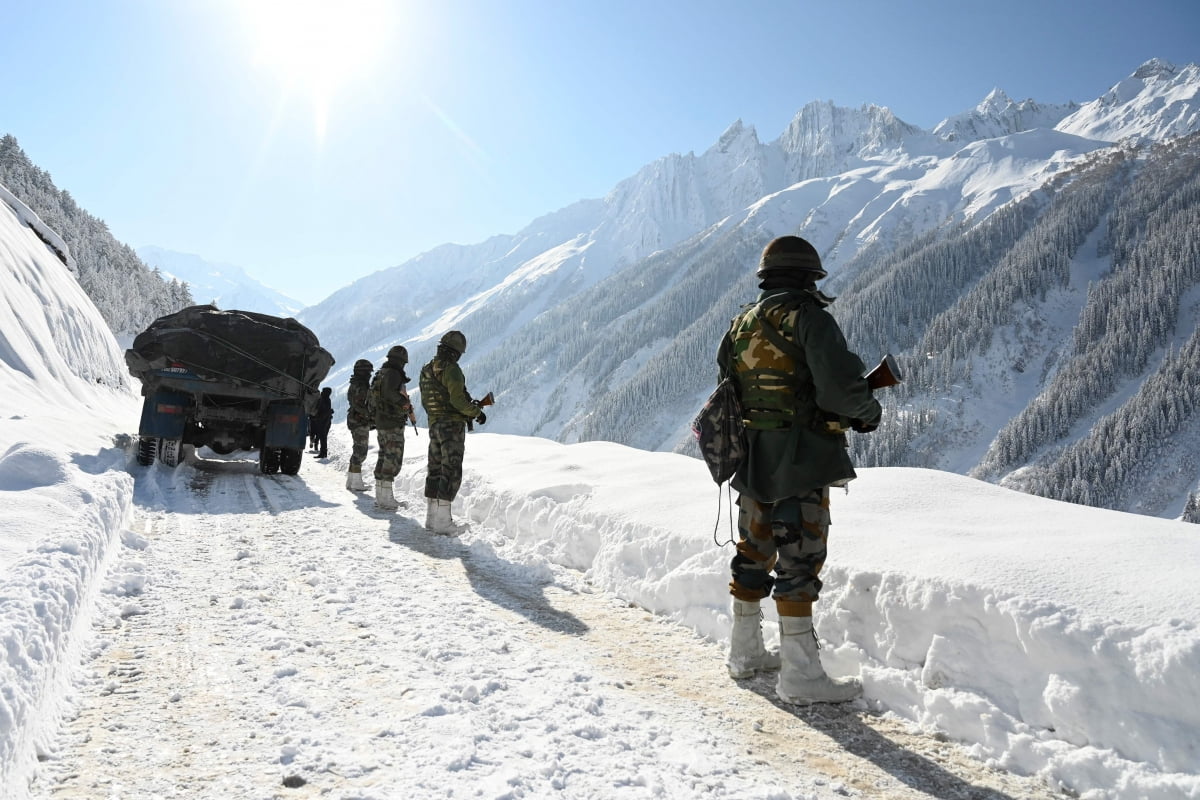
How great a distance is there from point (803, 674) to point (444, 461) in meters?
4.98

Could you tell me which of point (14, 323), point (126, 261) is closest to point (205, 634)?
point (14, 323)

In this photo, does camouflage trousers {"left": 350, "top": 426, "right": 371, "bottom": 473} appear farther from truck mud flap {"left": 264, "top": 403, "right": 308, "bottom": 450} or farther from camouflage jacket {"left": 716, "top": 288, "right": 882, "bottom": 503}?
camouflage jacket {"left": 716, "top": 288, "right": 882, "bottom": 503}

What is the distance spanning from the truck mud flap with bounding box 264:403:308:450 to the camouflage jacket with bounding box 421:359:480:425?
4433 mm

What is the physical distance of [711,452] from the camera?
3537 mm

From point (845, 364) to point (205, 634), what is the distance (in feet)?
12.0

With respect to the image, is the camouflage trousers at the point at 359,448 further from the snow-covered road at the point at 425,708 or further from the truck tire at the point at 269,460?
the snow-covered road at the point at 425,708

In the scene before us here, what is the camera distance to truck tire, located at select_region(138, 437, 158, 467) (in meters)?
9.74

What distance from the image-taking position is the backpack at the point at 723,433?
3.46 meters

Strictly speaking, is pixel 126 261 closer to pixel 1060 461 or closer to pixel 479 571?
pixel 479 571

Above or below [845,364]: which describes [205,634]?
below

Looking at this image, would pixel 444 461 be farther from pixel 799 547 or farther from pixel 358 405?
pixel 799 547

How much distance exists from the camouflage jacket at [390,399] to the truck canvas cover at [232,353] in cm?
249

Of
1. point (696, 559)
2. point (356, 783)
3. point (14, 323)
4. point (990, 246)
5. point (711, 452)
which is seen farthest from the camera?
point (990, 246)

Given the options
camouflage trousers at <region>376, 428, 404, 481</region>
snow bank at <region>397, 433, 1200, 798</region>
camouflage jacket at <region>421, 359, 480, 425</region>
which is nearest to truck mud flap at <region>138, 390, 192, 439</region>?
camouflage trousers at <region>376, 428, 404, 481</region>
